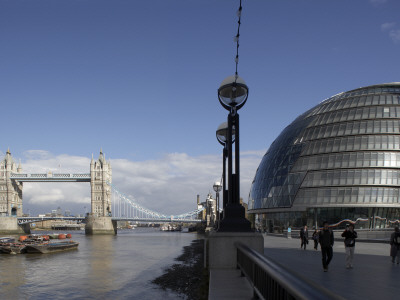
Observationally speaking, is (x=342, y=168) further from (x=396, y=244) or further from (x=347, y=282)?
(x=347, y=282)

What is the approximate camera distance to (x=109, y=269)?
3478cm

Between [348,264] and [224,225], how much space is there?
19.8 feet

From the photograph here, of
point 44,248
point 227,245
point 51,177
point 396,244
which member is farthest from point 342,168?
point 51,177

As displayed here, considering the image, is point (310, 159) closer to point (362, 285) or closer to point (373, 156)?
point (373, 156)

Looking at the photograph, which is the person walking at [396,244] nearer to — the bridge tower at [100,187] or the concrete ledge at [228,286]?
the concrete ledge at [228,286]

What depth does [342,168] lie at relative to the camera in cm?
6172

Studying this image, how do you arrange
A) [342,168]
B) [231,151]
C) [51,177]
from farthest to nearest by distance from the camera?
[51,177] < [342,168] < [231,151]

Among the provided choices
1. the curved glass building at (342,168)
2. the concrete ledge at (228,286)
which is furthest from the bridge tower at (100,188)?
the concrete ledge at (228,286)

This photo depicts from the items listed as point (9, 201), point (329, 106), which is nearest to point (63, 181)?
point (9, 201)

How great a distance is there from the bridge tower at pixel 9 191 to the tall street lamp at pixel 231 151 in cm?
17240

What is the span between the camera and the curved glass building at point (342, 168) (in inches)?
2357

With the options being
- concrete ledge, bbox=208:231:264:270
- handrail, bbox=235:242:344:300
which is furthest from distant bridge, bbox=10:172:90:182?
handrail, bbox=235:242:344:300

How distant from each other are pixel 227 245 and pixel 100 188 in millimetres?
174718

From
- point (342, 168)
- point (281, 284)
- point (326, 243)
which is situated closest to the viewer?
point (281, 284)
